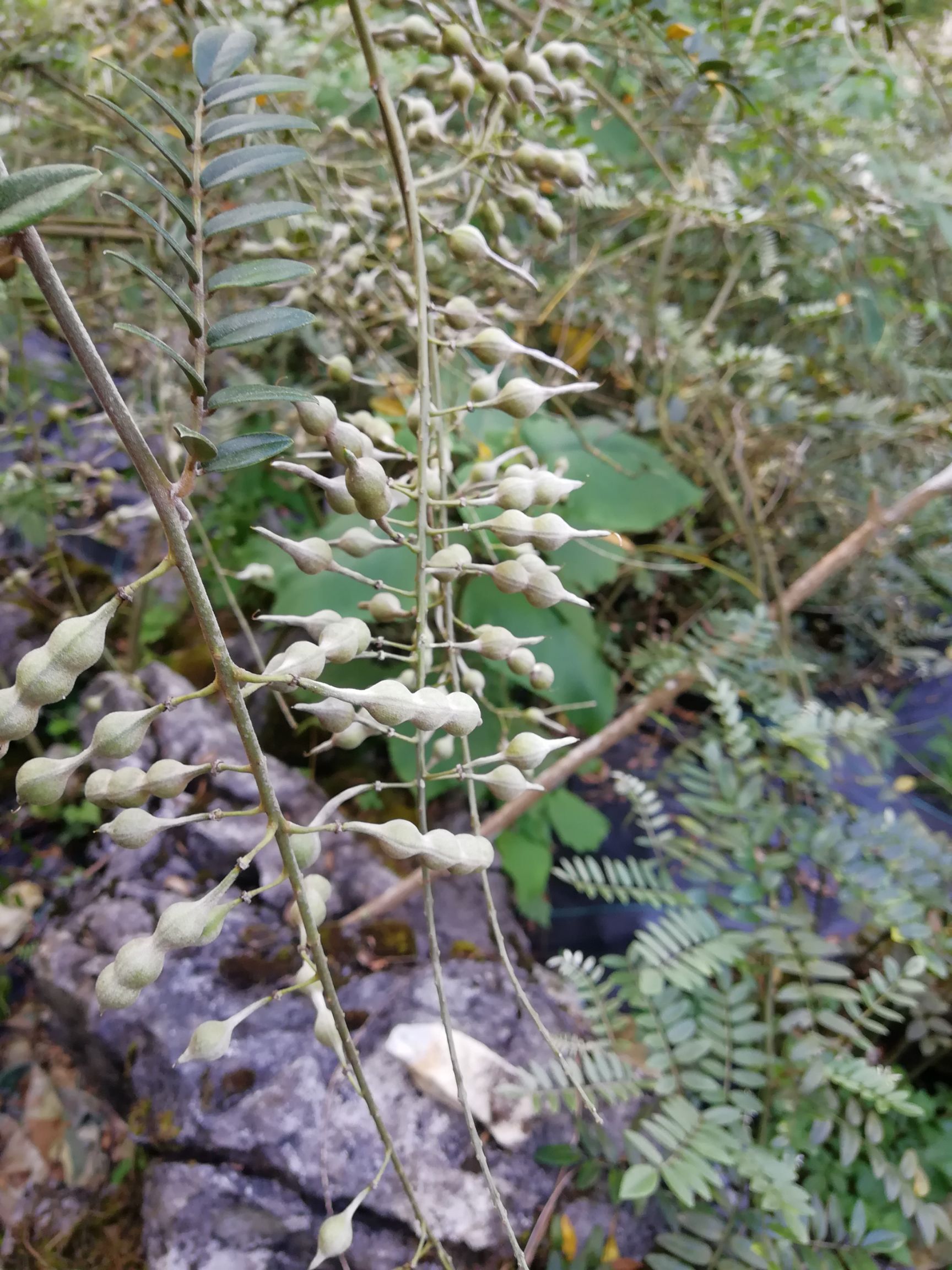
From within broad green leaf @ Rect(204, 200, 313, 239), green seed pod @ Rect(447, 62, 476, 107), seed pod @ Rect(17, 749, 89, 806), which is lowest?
seed pod @ Rect(17, 749, 89, 806)

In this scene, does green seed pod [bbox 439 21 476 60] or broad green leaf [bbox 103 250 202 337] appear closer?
broad green leaf [bbox 103 250 202 337]

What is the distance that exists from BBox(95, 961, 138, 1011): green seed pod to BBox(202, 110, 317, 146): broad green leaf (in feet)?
1.15

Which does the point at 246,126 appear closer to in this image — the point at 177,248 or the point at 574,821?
the point at 177,248

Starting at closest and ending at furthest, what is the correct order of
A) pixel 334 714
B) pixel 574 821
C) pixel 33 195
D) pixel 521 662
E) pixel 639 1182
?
1. pixel 33 195
2. pixel 334 714
3. pixel 521 662
4. pixel 639 1182
5. pixel 574 821

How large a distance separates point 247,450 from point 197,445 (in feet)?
0.11

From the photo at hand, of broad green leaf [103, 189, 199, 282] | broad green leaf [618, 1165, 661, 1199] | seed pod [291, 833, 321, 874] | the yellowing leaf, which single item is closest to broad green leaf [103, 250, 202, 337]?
broad green leaf [103, 189, 199, 282]

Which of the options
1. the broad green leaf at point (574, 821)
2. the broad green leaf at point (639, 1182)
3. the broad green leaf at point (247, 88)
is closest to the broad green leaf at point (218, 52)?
the broad green leaf at point (247, 88)

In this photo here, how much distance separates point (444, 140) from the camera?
57 centimetres

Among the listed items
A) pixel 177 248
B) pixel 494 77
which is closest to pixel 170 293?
pixel 177 248

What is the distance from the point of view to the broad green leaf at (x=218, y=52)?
362 millimetres

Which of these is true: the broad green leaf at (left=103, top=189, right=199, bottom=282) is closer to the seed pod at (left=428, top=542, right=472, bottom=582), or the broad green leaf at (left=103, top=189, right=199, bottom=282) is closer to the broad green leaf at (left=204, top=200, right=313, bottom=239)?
the broad green leaf at (left=204, top=200, right=313, bottom=239)

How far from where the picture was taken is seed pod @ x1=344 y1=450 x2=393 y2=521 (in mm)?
306

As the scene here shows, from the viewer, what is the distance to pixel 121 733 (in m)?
0.27

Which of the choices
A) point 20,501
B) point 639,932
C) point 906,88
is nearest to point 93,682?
point 20,501
